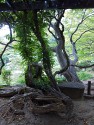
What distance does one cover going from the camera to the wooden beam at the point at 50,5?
315 cm

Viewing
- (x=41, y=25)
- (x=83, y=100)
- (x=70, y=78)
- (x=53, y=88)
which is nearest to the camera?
(x=53, y=88)

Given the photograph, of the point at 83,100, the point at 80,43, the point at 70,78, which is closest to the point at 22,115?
the point at 83,100

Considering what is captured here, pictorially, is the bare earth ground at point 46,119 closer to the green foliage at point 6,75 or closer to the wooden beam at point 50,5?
the wooden beam at point 50,5

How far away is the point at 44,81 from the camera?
4.71m

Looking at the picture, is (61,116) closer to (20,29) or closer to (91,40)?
(20,29)

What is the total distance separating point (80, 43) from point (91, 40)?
0.54m

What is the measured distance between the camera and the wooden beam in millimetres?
3148

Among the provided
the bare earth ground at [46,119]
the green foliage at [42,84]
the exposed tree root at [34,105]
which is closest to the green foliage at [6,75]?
the green foliage at [42,84]

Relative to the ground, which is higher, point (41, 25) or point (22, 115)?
point (41, 25)

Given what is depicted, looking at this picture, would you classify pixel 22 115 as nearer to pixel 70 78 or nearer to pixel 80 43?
pixel 70 78

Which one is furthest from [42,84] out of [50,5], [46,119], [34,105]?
[50,5]

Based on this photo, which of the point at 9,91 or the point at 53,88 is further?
the point at 9,91

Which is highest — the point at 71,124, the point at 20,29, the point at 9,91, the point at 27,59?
the point at 20,29

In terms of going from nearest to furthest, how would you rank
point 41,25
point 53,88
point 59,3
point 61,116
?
point 59,3
point 61,116
point 53,88
point 41,25
